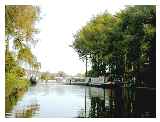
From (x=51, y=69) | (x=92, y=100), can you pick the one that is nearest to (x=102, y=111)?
(x=92, y=100)

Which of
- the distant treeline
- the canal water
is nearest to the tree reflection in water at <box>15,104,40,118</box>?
the canal water

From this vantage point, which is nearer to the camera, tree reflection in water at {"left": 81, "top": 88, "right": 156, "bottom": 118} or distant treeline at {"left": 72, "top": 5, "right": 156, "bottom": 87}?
tree reflection in water at {"left": 81, "top": 88, "right": 156, "bottom": 118}

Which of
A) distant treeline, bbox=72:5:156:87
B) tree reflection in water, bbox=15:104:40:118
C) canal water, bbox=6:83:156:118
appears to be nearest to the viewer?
tree reflection in water, bbox=15:104:40:118

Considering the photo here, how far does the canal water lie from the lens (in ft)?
21.7

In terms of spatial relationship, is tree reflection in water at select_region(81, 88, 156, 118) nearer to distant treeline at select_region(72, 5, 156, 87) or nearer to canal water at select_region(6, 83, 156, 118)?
canal water at select_region(6, 83, 156, 118)

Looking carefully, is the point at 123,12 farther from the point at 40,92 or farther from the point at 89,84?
the point at 40,92

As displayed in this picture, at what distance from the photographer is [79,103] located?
6926 millimetres

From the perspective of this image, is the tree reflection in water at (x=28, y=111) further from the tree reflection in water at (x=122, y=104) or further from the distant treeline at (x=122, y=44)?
the distant treeline at (x=122, y=44)

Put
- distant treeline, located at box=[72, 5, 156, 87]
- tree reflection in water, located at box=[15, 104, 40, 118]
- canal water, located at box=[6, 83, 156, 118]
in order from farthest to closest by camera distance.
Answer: distant treeline, located at box=[72, 5, 156, 87] → canal water, located at box=[6, 83, 156, 118] → tree reflection in water, located at box=[15, 104, 40, 118]

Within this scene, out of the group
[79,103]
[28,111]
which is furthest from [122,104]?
[28,111]

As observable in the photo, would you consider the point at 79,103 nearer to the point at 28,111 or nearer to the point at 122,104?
the point at 122,104

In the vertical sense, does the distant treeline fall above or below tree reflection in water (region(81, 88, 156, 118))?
above

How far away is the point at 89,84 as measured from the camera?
7109 mm

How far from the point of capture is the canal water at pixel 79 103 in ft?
21.7
